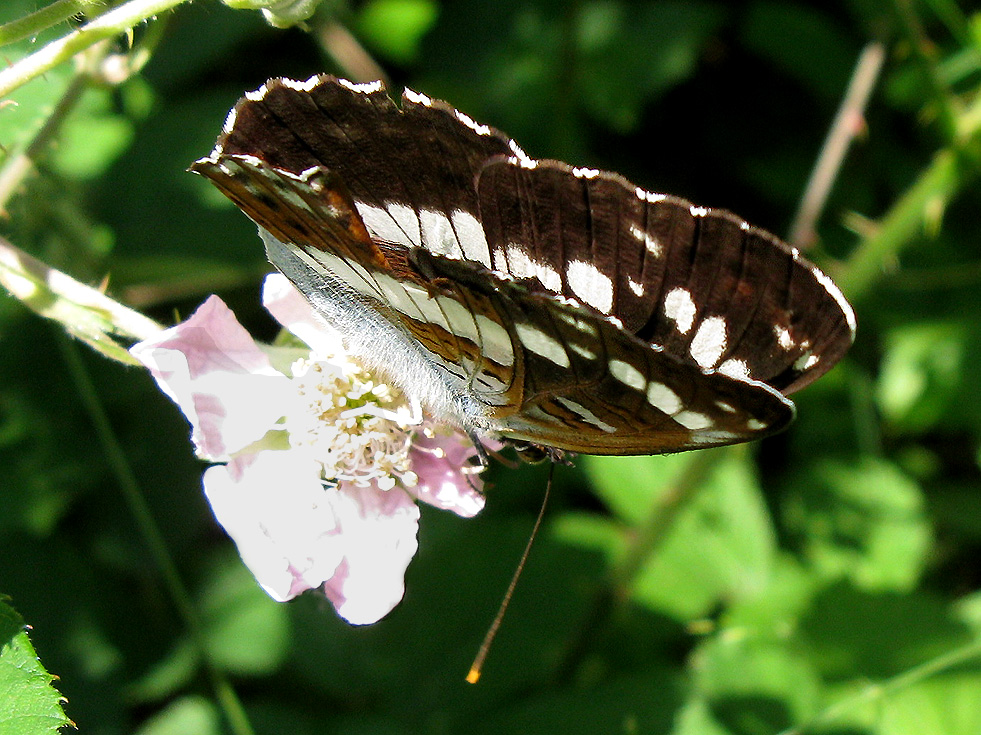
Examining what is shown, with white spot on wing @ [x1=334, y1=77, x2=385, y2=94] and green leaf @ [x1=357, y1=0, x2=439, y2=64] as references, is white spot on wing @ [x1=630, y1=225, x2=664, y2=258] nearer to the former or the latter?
white spot on wing @ [x1=334, y1=77, x2=385, y2=94]

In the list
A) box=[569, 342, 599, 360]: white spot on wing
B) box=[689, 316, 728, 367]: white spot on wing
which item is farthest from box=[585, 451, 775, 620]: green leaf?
box=[569, 342, 599, 360]: white spot on wing

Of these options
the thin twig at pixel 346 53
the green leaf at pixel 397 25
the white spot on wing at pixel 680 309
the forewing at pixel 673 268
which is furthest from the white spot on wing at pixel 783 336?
the green leaf at pixel 397 25

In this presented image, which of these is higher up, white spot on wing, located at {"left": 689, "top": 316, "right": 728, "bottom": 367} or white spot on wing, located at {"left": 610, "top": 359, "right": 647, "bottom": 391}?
white spot on wing, located at {"left": 689, "top": 316, "right": 728, "bottom": 367}

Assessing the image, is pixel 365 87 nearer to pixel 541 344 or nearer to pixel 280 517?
pixel 541 344

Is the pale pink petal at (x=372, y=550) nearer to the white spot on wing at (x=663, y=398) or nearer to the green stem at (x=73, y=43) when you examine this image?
the white spot on wing at (x=663, y=398)

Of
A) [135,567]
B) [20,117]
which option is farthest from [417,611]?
[20,117]

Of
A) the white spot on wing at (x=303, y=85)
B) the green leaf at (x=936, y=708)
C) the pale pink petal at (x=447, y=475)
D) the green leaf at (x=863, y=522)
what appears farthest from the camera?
the green leaf at (x=863, y=522)
